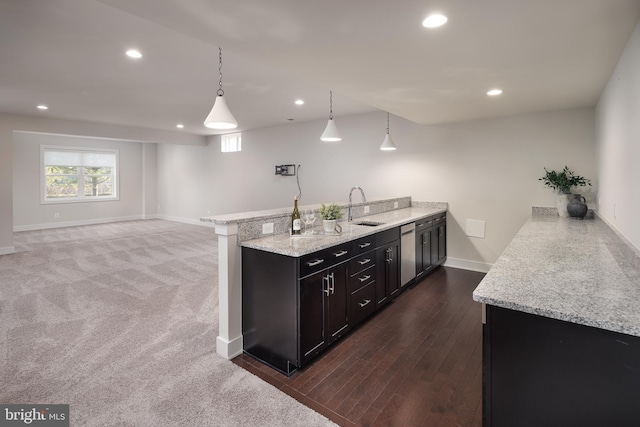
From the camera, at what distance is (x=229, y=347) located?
2518mm

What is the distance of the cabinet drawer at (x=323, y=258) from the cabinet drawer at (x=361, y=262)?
0.12 meters

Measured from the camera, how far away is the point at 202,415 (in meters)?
1.88

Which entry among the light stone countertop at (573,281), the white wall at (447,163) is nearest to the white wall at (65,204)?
the white wall at (447,163)

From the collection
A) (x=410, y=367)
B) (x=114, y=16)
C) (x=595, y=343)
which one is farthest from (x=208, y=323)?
(x=595, y=343)

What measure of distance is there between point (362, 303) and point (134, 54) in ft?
10.9

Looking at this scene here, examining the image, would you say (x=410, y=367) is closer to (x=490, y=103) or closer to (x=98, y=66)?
(x=490, y=103)

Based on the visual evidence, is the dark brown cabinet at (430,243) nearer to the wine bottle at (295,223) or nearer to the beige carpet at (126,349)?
the wine bottle at (295,223)

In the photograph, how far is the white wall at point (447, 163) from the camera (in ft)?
14.3

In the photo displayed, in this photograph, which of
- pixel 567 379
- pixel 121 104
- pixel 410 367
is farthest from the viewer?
pixel 121 104

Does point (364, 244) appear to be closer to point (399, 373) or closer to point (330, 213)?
point (330, 213)

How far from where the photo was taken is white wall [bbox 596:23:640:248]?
1.97 metres

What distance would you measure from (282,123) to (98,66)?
3.91 meters

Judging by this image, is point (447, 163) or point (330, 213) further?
point (447, 163)

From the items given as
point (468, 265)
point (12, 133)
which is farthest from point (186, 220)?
point (468, 265)
